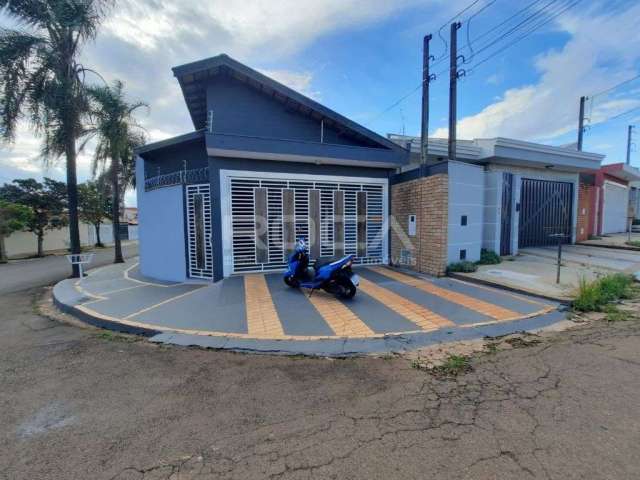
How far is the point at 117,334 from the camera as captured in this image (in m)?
4.48

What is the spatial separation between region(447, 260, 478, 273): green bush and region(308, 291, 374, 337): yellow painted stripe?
3.66 metres

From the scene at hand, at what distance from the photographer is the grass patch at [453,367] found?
3050 mm

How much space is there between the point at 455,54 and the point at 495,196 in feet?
15.0

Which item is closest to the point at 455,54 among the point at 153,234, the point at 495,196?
the point at 495,196

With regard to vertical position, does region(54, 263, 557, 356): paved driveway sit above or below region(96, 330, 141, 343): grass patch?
above

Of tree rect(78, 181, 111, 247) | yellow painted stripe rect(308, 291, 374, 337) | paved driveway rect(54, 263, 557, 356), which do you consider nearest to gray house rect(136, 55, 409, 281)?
paved driveway rect(54, 263, 557, 356)

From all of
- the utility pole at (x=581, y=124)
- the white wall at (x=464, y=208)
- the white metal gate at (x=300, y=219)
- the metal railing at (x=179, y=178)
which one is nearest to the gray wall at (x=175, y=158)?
the metal railing at (x=179, y=178)

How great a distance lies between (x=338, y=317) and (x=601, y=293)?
5115 millimetres

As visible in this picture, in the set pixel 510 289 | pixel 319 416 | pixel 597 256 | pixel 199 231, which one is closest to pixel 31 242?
pixel 199 231

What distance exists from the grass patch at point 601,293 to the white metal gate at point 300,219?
5110 millimetres

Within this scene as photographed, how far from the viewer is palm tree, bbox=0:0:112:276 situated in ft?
25.3

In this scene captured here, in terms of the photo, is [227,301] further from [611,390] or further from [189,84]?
[189,84]

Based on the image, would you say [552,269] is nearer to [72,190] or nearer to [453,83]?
[453,83]

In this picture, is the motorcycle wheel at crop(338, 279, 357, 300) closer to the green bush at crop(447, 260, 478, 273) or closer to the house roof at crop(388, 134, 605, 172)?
the green bush at crop(447, 260, 478, 273)
